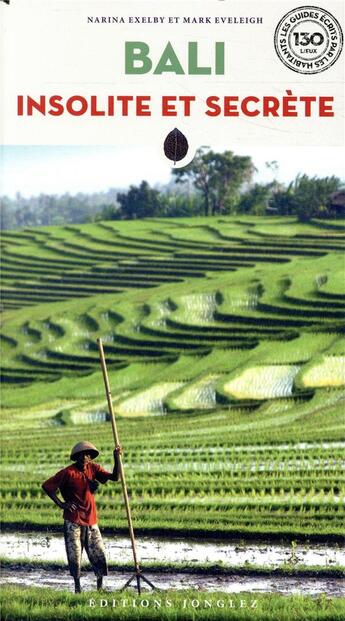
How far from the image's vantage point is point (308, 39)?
734cm

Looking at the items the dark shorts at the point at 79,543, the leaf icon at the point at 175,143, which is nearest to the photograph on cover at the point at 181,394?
the dark shorts at the point at 79,543

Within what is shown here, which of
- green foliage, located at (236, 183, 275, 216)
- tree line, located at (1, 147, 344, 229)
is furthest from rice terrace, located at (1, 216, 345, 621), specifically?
green foliage, located at (236, 183, 275, 216)

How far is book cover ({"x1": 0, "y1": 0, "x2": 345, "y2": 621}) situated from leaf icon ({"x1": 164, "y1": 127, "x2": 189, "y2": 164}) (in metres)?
0.01

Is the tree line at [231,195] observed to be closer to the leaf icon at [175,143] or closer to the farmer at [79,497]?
the leaf icon at [175,143]

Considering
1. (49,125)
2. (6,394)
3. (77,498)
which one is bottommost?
(6,394)

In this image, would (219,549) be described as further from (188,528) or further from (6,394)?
(6,394)

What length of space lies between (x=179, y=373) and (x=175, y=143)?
13119mm

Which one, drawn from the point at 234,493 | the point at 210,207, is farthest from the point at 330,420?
the point at 210,207

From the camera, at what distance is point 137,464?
1310cm

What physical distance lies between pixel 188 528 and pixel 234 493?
1801mm

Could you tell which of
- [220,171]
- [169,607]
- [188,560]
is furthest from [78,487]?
[220,171]

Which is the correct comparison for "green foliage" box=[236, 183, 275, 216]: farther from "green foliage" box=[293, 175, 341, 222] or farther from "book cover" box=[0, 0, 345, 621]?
"book cover" box=[0, 0, 345, 621]

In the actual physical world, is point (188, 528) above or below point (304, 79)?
Result: below

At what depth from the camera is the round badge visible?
727 centimetres
